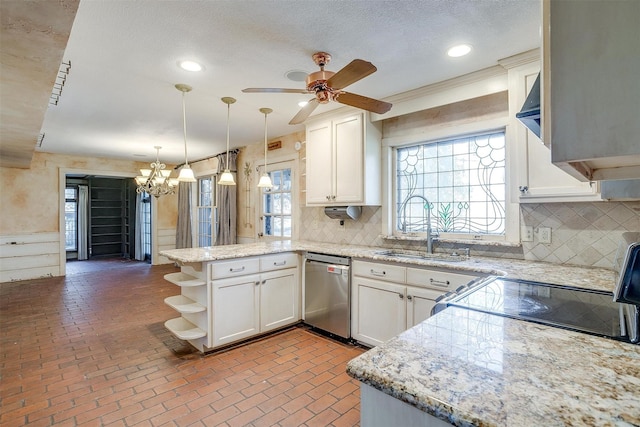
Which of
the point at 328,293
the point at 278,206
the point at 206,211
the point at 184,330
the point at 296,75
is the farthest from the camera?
the point at 206,211

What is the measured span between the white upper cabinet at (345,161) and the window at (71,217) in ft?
28.4

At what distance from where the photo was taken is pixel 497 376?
0.76 meters

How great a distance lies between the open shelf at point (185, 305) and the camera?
111 inches

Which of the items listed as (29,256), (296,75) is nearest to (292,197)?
(296,75)

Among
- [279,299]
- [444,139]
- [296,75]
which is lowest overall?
[279,299]

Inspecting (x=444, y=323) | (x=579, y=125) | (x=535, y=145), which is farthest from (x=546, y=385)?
(x=535, y=145)

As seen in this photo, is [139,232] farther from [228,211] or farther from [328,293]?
[328,293]

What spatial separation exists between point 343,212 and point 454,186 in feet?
4.00

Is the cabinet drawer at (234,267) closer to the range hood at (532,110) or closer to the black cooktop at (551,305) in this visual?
the black cooktop at (551,305)

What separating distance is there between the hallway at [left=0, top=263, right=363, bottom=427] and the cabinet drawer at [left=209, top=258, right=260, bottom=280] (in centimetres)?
73

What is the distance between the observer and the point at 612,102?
0.54m

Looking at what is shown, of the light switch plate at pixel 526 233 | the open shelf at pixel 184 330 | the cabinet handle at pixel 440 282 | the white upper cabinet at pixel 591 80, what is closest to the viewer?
the white upper cabinet at pixel 591 80

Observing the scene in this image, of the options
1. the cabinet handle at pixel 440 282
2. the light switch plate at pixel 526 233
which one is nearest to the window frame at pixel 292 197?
the cabinet handle at pixel 440 282

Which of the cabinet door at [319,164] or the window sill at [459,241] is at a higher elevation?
the cabinet door at [319,164]
